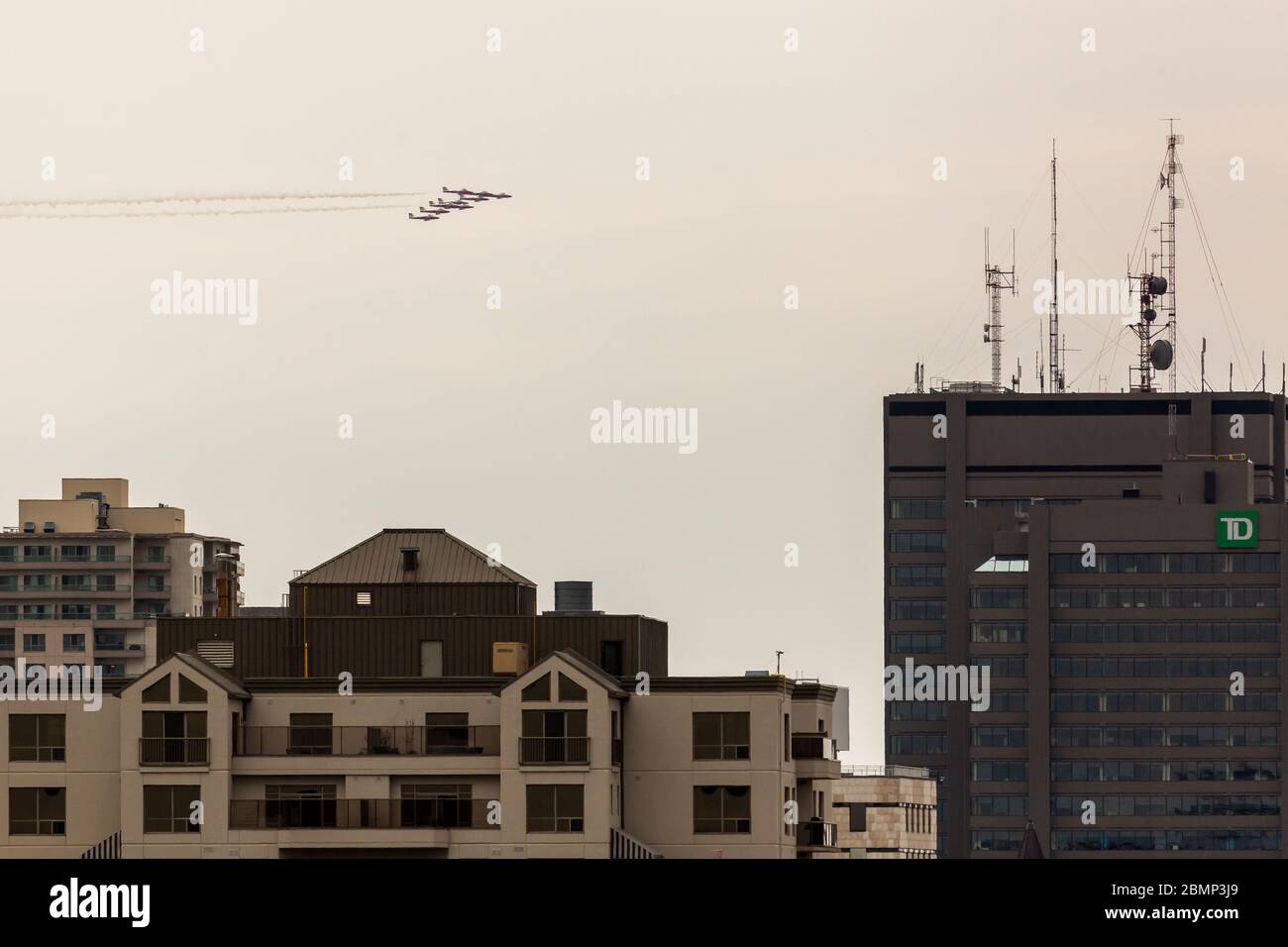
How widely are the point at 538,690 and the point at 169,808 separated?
1695cm

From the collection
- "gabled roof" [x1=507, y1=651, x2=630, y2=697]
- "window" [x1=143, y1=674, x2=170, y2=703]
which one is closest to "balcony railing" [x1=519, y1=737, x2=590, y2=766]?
"gabled roof" [x1=507, y1=651, x2=630, y2=697]

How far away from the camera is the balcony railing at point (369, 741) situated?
13300 cm

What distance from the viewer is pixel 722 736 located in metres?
134

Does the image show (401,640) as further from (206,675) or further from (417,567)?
(206,675)

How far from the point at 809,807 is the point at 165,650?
33283mm

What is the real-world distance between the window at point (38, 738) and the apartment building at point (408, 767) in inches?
2.5

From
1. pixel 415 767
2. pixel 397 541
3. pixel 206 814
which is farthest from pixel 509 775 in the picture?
pixel 397 541

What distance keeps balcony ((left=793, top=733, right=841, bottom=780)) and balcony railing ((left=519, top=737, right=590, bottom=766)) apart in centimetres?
1515

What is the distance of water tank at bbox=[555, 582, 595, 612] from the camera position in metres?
185

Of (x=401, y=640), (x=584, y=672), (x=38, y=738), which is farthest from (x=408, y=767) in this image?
(x=38, y=738)

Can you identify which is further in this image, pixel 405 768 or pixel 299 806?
pixel 405 768

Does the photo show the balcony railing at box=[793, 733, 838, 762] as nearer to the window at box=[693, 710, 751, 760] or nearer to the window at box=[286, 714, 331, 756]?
the window at box=[693, 710, 751, 760]
